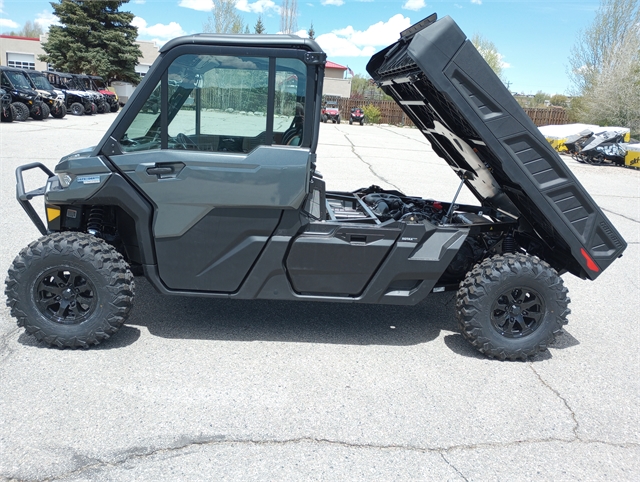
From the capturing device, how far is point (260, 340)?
13.3ft

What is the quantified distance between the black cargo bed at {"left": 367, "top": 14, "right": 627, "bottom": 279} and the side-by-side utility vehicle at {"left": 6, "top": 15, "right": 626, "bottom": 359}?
1 cm

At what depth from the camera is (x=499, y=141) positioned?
348 centimetres

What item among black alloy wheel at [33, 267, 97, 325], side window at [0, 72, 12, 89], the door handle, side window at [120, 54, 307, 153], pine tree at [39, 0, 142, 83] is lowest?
black alloy wheel at [33, 267, 97, 325]

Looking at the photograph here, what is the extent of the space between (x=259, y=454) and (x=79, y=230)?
88.3 inches

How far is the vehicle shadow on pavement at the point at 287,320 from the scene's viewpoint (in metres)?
4.16

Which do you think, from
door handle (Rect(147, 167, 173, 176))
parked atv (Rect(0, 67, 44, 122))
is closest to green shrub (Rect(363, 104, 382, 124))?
parked atv (Rect(0, 67, 44, 122))

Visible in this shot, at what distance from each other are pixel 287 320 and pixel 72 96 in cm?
2649

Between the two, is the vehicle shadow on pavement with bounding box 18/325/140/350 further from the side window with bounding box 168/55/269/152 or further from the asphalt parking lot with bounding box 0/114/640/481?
the side window with bounding box 168/55/269/152

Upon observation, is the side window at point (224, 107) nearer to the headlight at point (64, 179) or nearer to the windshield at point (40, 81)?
the headlight at point (64, 179)

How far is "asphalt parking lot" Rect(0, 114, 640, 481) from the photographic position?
2.76 meters

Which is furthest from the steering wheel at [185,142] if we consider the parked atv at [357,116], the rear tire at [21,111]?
the parked atv at [357,116]

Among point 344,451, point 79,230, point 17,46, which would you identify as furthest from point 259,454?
point 17,46

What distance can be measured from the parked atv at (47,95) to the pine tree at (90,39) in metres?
16.7

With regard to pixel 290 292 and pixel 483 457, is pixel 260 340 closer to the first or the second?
A: pixel 290 292
